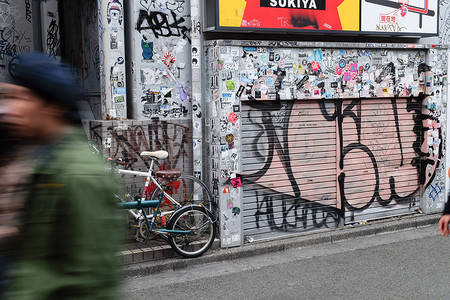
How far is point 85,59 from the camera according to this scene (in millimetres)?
9086

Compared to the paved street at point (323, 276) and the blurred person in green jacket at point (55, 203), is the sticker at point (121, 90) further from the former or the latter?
the blurred person in green jacket at point (55, 203)

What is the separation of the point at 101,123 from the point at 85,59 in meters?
1.92

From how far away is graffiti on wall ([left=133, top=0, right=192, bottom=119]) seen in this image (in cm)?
789

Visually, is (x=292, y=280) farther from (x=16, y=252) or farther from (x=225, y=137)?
(x=16, y=252)

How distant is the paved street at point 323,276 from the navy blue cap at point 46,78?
4.51 m

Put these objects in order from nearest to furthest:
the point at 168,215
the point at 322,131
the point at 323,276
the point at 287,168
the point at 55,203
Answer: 1. the point at 55,203
2. the point at 323,276
3. the point at 168,215
4. the point at 287,168
5. the point at 322,131

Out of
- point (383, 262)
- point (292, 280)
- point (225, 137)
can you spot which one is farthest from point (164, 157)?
point (383, 262)

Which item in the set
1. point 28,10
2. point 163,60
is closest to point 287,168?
point 163,60

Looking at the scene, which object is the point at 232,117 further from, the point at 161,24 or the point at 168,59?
the point at 161,24

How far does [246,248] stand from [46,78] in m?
6.13

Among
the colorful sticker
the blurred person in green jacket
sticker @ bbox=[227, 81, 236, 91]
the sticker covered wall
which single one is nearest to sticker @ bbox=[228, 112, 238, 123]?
sticker @ bbox=[227, 81, 236, 91]

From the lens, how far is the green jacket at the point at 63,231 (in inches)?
77.5

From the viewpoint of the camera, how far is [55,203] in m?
1.96

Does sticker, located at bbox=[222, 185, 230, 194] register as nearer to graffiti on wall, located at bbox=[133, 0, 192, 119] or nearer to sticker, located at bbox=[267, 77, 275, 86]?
graffiti on wall, located at bbox=[133, 0, 192, 119]
